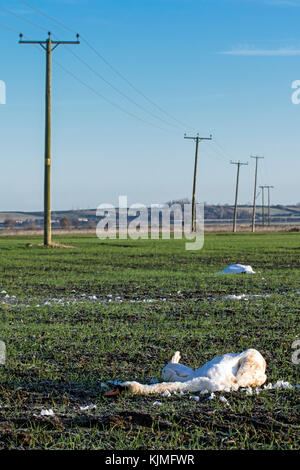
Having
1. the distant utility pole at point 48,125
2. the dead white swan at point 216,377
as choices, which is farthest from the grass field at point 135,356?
the distant utility pole at point 48,125

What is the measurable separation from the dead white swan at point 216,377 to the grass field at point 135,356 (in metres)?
0.16

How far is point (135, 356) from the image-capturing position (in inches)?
314

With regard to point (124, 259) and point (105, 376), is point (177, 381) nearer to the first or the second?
point (105, 376)

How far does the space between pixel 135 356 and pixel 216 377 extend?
6.06 feet

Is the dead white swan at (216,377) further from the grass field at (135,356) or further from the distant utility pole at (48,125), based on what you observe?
the distant utility pole at (48,125)

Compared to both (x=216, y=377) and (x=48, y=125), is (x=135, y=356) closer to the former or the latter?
(x=216, y=377)

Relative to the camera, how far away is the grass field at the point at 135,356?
5.07m

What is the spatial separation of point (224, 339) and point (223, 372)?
2735 mm

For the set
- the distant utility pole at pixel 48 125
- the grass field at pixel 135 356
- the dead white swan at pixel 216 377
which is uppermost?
the distant utility pole at pixel 48 125

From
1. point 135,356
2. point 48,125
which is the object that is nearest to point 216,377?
point 135,356

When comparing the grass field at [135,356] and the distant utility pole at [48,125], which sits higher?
the distant utility pole at [48,125]

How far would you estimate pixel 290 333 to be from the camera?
955 centimetres

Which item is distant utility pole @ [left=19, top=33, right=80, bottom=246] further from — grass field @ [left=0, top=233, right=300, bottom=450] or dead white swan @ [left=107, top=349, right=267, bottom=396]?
dead white swan @ [left=107, top=349, right=267, bottom=396]
